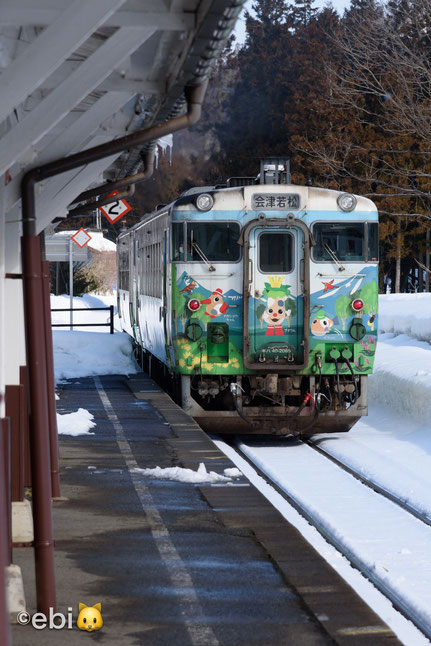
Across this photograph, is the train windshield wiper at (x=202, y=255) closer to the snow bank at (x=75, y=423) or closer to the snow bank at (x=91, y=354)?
the snow bank at (x=75, y=423)

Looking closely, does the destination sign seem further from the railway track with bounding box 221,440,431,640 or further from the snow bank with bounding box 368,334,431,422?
the snow bank with bounding box 368,334,431,422

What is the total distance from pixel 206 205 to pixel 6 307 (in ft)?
21.7

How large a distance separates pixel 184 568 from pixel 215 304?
7.39 m

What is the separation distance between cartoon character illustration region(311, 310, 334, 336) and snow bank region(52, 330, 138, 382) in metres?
8.07

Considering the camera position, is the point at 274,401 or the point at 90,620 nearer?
the point at 90,620

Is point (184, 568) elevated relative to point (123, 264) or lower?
lower

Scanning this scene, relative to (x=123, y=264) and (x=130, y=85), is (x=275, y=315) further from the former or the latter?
(x=123, y=264)

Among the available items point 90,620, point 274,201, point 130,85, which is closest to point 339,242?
point 274,201

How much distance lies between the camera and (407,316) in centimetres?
2823

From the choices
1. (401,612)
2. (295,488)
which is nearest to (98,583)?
(401,612)

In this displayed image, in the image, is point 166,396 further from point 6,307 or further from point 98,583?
point 98,583

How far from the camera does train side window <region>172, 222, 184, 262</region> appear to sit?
47.5 ft

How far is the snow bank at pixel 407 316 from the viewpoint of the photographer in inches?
1057

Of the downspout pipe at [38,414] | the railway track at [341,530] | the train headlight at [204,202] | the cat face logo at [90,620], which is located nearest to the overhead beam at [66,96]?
the downspout pipe at [38,414]
